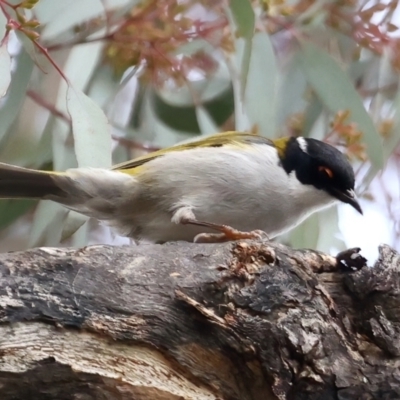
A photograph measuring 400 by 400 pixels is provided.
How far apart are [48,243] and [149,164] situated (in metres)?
0.43

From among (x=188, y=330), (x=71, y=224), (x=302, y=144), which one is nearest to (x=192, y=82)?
(x=302, y=144)

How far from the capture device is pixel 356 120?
1995 millimetres

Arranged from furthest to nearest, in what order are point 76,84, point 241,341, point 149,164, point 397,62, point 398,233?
point 398,233 → point 397,62 → point 76,84 → point 149,164 → point 241,341

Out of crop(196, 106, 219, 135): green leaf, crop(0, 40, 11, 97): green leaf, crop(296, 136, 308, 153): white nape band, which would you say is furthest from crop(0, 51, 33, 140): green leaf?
crop(296, 136, 308, 153): white nape band

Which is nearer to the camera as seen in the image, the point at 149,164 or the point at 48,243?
the point at 149,164

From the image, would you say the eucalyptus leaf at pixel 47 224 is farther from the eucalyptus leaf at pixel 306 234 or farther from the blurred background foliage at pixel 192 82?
the eucalyptus leaf at pixel 306 234

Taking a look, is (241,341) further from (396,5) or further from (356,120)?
(396,5)

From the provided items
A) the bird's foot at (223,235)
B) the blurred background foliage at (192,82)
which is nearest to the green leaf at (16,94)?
the blurred background foliage at (192,82)

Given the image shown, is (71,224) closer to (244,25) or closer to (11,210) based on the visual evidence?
(11,210)

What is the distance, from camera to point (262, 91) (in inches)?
76.9

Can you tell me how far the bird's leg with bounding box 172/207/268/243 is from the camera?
1.65 m

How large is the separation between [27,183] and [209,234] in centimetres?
44

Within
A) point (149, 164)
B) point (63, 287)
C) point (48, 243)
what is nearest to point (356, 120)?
point (149, 164)

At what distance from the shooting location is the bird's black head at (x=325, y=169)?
1.87 meters
